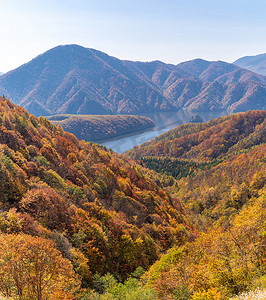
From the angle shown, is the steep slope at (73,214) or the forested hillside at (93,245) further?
the steep slope at (73,214)

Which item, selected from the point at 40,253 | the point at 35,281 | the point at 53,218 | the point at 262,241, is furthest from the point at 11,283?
the point at 262,241

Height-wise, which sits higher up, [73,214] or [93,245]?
[73,214]

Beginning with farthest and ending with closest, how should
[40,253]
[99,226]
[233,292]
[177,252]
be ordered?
[99,226] < [177,252] < [233,292] < [40,253]

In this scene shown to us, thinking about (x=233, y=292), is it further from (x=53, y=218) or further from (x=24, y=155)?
(x=24, y=155)

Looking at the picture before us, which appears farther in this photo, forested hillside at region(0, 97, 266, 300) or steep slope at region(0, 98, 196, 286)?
steep slope at region(0, 98, 196, 286)

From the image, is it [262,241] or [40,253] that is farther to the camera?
[262,241]

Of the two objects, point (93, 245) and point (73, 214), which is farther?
point (73, 214)

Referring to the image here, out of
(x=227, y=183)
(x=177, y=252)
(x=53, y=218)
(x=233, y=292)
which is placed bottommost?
(x=227, y=183)

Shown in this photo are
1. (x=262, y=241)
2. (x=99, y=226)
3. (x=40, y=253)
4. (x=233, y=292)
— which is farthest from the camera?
(x=99, y=226)

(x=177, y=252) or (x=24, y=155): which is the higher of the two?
(x=24, y=155)
